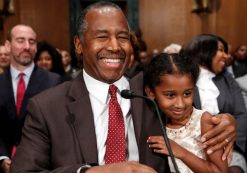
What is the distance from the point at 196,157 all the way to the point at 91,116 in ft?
1.39

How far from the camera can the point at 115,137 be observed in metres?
1.63

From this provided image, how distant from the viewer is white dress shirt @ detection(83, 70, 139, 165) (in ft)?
5.41

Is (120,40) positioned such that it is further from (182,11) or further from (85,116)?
(182,11)

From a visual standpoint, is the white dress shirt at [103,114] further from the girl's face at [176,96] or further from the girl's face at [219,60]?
the girl's face at [219,60]

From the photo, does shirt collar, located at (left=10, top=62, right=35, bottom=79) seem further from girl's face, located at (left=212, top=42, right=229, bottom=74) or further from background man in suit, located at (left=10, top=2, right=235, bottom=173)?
background man in suit, located at (left=10, top=2, right=235, bottom=173)

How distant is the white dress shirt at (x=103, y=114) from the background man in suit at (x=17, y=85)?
1065 mm

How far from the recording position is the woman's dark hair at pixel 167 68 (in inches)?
73.3

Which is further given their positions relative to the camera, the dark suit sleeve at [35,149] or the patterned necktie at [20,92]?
the patterned necktie at [20,92]

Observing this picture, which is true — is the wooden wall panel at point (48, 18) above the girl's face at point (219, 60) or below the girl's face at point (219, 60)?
above

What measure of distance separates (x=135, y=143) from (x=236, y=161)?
1055mm

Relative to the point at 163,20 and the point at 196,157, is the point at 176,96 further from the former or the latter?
the point at 163,20

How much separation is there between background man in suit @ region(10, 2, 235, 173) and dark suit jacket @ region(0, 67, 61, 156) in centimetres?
115

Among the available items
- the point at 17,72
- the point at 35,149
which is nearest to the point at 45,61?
the point at 17,72

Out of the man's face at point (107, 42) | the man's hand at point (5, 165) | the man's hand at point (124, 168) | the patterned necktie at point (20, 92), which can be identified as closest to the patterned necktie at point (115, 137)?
the man's face at point (107, 42)
